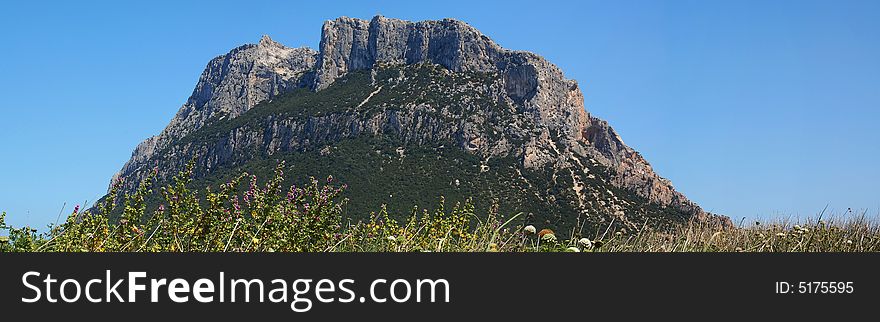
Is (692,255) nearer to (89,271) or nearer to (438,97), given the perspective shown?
(89,271)

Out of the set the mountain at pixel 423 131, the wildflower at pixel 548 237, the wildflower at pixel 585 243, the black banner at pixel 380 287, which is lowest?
the black banner at pixel 380 287

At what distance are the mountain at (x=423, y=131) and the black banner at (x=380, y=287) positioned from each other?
7075cm

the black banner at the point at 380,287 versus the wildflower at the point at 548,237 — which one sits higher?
the wildflower at the point at 548,237

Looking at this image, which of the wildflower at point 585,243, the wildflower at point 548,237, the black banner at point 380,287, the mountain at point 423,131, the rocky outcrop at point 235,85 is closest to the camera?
the black banner at point 380,287

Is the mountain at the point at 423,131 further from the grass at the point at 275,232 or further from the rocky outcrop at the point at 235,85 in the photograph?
the grass at the point at 275,232

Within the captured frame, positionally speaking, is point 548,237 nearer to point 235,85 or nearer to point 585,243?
point 585,243

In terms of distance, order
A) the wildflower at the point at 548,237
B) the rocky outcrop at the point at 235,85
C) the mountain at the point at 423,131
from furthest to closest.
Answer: the rocky outcrop at the point at 235,85
the mountain at the point at 423,131
the wildflower at the point at 548,237

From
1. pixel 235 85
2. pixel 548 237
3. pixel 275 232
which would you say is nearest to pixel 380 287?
pixel 548 237

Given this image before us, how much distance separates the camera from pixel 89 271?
4.09 meters

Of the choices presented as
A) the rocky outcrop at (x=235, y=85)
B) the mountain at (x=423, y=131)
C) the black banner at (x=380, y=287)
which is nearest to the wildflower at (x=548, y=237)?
the black banner at (x=380, y=287)

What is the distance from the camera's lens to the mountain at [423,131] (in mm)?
92250

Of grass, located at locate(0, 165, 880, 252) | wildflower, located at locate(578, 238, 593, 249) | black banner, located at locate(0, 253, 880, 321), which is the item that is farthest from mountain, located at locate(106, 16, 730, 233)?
black banner, located at locate(0, 253, 880, 321)

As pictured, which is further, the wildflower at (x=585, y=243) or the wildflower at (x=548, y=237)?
the wildflower at (x=548, y=237)

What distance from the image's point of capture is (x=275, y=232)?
648 cm
